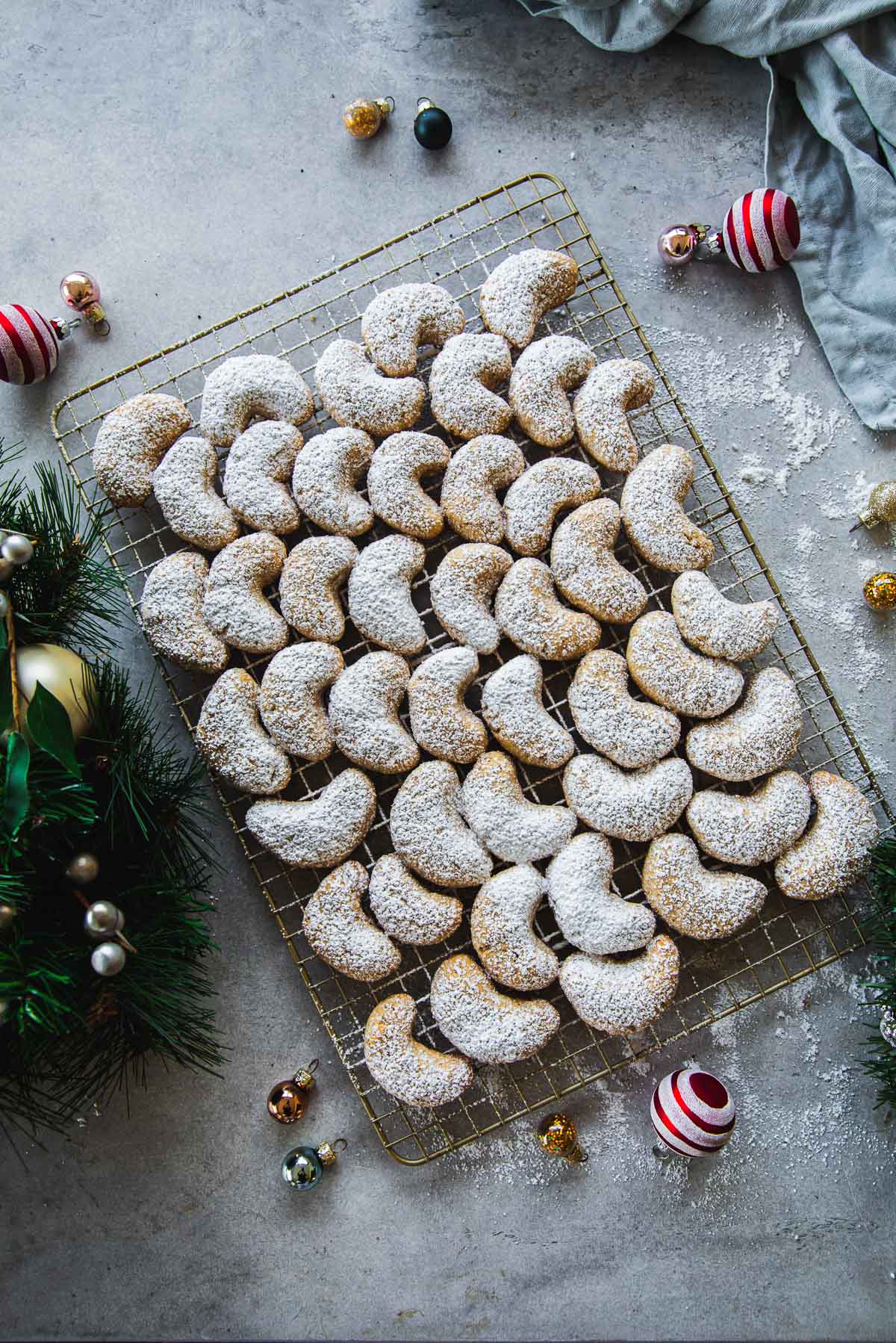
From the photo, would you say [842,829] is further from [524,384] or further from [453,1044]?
[524,384]

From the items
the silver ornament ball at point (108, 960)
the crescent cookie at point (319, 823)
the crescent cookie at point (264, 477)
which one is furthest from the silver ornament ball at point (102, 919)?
the crescent cookie at point (264, 477)

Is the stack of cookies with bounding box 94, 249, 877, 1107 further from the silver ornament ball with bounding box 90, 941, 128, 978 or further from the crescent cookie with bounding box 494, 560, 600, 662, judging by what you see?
the silver ornament ball with bounding box 90, 941, 128, 978

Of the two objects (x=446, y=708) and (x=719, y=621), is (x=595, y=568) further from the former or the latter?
(x=446, y=708)

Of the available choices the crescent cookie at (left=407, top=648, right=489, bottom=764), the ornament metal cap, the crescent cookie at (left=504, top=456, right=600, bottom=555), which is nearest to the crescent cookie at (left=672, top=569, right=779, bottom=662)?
the crescent cookie at (left=504, top=456, right=600, bottom=555)

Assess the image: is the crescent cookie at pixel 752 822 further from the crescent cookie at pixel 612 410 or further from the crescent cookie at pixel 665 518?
the crescent cookie at pixel 612 410

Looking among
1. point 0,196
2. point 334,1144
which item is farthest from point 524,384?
point 334,1144

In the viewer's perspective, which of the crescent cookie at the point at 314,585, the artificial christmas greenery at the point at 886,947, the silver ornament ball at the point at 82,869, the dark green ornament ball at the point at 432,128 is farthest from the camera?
the dark green ornament ball at the point at 432,128
